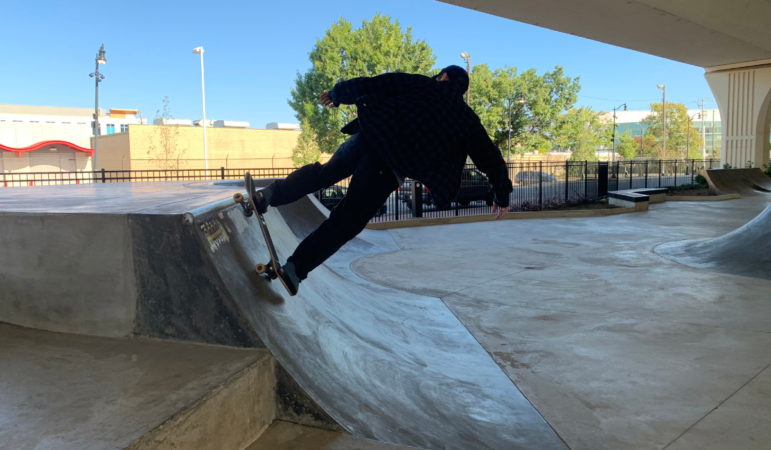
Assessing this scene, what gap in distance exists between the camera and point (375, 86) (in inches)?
116

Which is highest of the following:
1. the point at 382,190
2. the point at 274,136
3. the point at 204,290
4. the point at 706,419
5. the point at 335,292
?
the point at 274,136

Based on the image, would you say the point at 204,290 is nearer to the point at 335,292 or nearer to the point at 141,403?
the point at 141,403

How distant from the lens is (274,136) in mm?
50156

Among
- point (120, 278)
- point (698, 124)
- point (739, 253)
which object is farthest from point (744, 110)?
point (698, 124)

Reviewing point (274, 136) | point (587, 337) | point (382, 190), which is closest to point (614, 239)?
point (587, 337)

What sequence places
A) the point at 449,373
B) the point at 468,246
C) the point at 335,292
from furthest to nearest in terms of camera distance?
the point at 468,246, the point at 335,292, the point at 449,373

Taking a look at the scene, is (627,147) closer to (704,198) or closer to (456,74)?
(704,198)

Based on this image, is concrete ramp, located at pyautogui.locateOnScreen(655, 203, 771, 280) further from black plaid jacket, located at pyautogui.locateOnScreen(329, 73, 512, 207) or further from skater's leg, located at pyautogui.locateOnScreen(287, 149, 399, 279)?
skater's leg, located at pyautogui.locateOnScreen(287, 149, 399, 279)

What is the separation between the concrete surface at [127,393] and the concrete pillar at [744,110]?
30842mm

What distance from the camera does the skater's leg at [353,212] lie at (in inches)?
115

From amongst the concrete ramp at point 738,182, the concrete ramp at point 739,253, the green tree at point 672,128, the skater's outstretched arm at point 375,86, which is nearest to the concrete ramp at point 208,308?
the skater's outstretched arm at point 375,86

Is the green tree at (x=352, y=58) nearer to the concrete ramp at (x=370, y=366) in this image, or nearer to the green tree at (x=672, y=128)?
the concrete ramp at (x=370, y=366)

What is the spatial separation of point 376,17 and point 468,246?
1329 inches

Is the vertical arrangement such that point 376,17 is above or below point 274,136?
above
